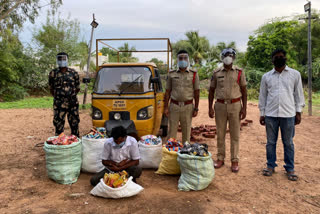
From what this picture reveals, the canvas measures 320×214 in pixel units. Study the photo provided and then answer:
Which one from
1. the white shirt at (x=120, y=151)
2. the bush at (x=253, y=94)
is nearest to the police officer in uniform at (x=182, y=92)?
the white shirt at (x=120, y=151)

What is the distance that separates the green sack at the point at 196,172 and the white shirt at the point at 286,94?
1.44m

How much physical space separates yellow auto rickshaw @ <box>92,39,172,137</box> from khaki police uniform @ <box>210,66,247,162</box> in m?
1.31

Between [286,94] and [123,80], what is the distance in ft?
10.2

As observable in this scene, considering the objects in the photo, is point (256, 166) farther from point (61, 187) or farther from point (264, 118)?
point (61, 187)

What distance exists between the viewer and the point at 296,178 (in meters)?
4.23

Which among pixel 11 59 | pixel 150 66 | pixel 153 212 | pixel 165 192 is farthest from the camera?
pixel 11 59

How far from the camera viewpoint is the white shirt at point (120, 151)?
12.7 ft

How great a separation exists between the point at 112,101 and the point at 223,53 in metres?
2.29

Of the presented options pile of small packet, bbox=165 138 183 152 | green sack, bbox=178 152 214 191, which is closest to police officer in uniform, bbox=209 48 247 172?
pile of small packet, bbox=165 138 183 152

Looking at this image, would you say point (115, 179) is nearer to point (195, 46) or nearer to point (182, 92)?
point (182, 92)

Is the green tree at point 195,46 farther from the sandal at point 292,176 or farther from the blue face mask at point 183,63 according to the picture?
the sandal at point 292,176

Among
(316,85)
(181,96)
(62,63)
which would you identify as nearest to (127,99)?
(181,96)

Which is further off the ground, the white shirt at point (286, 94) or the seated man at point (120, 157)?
the white shirt at point (286, 94)

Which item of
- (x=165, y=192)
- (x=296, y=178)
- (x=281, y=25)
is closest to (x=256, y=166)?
(x=296, y=178)
